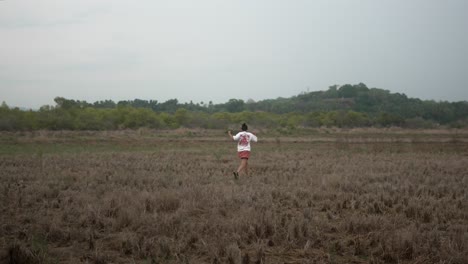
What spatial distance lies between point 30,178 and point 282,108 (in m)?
115

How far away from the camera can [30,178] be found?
11609 mm

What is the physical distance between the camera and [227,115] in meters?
75.0

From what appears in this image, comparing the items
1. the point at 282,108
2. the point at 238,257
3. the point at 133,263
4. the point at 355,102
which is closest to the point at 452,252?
the point at 238,257

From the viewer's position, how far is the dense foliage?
164 feet

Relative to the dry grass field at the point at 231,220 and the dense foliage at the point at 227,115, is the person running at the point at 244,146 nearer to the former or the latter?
the dry grass field at the point at 231,220

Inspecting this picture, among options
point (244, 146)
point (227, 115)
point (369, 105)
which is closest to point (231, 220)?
point (244, 146)

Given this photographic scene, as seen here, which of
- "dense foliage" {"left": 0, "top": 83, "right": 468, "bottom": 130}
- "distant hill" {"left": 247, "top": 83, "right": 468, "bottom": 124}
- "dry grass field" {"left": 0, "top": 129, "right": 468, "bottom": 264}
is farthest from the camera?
"distant hill" {"left": 247, "top": 83, "right": 468, "bottom": 124}

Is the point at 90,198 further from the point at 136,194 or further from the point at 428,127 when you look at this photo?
the point at 428,127

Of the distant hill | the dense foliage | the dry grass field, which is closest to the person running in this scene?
the dry grass field

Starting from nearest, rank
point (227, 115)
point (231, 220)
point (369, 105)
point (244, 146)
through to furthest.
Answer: point (231, 220), point (244, 146), point (227, 115), point (369, 105)

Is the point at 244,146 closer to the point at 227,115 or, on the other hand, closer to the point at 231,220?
the point at 231,220

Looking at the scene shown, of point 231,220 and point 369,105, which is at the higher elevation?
point 369,105

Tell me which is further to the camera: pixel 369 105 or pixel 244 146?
pixel 369 105

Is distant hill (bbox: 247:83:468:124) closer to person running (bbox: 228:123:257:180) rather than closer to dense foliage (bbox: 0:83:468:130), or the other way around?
dense foliage (bbox: 0:83:468:130)
